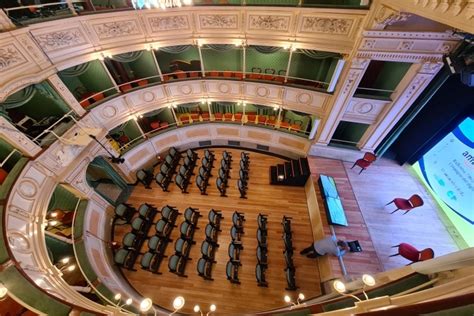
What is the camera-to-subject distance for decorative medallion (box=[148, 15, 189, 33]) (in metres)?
6.83

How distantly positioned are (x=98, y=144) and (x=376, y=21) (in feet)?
30.6

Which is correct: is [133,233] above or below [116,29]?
below

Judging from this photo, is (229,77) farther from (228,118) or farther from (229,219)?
(229,219)

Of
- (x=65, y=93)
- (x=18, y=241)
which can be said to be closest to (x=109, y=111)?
(x=65, y=93)

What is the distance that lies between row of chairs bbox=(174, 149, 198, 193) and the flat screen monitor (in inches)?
228

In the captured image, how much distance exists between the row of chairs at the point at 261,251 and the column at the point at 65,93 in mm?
7227

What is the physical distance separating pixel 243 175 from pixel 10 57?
7917mm

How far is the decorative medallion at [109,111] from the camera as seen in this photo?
727 cm

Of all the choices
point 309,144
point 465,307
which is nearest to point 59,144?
point 465,307

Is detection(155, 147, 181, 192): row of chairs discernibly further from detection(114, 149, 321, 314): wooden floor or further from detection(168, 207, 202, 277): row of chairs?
detection(168, 207, 202, 277): row of chairs

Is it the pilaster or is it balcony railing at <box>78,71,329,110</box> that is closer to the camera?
the pilaster

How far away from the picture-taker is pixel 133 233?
7.11 meters

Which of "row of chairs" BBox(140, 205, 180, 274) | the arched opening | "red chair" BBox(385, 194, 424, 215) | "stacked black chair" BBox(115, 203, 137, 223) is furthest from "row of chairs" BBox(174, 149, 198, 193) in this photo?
"red chair" BBox(385, 194, 424, 215)

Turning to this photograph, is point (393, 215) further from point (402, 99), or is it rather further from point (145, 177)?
point (145, 177)
